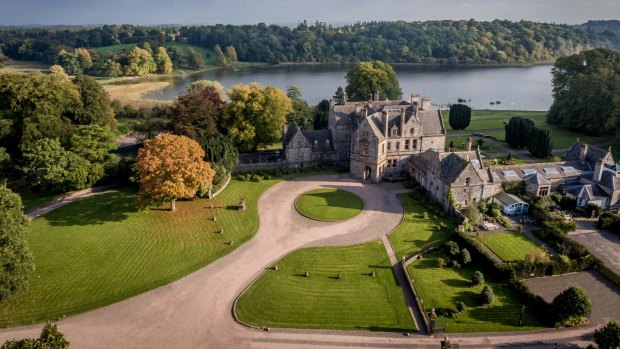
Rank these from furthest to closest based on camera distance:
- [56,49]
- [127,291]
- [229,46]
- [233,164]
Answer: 1. [229,46]
2. [56,49]
3. [233,164]
4. [127,291]

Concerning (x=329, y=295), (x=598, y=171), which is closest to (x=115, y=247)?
(x=329, y=295)

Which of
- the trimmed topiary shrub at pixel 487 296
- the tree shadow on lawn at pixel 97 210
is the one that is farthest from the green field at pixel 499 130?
the tree shadow on lawn at pixel 97 210

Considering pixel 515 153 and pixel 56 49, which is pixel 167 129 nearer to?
pixel 515 153

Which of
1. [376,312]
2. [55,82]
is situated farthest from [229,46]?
[376,312]

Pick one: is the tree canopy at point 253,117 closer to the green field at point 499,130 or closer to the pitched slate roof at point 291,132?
the pitched slate roof at point 291,132

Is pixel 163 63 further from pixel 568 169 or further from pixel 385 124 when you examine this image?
pixel 568 169

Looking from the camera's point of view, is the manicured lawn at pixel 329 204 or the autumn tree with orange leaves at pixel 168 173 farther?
the manicured lawn at pixel 329 204
